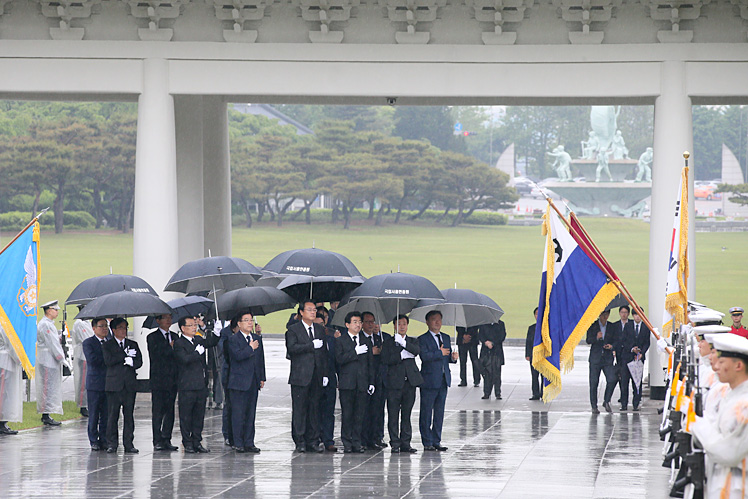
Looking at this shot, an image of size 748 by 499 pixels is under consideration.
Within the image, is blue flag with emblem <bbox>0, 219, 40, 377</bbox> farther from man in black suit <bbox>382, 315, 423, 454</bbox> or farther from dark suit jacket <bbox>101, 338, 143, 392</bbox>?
man in black suit <bbox>382, 315, 423, 454</bbox>

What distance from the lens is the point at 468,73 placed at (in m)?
16.9

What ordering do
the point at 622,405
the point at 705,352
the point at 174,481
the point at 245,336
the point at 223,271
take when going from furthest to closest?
the point at 622,405
the point at 223,271
the point at 245,336
the point at 174,481
the point at 705,352

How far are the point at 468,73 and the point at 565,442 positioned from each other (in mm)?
6714

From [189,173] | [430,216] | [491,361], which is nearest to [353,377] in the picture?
[491,361]

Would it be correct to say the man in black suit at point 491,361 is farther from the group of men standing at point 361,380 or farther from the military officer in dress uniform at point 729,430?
the military officer in dress uniform at point 729,430

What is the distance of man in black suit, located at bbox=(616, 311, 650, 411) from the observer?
15.7 m

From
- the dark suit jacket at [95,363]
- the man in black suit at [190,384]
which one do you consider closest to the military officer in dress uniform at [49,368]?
the dark suit jacket at [95,363]

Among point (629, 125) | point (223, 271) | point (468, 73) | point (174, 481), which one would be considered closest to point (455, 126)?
point (629, 125)

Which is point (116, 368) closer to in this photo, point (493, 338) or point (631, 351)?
point (631, 351)

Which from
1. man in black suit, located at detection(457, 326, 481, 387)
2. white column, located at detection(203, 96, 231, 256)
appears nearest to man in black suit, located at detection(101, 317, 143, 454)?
man in black suit, located at detection(457, 326, 481, 387)

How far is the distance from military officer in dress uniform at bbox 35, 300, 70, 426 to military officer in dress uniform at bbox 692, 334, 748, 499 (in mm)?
10374

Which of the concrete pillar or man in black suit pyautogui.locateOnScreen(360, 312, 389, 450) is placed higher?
the concrete pillar

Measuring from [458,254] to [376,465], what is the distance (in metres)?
39.5

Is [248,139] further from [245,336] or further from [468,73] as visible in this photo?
[245,336]
